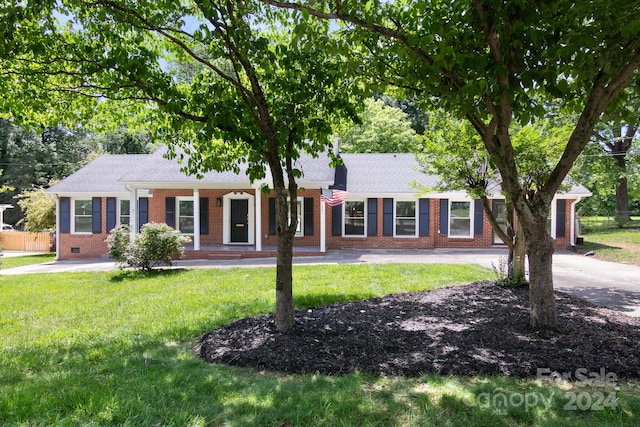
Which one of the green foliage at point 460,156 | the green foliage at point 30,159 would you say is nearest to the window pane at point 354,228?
the green foliage at point 460,156

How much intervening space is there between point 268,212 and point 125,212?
7.03 meters

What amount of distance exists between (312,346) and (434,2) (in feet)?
13.3

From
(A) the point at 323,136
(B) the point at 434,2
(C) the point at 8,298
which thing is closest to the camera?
(B) the point at 434,2

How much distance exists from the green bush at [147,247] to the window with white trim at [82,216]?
7.32 meters

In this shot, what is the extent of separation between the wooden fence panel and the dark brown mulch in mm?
23870

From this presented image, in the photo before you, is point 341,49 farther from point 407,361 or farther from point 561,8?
point 407,361

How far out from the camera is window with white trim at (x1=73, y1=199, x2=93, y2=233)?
18.7 meters

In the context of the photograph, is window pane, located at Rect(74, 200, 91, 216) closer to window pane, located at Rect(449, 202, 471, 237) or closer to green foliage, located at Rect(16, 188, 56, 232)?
green foliage, located at Rect(16, 188, 56, 232)

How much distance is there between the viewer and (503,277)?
7.99 meters

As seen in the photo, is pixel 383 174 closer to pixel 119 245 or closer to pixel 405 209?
pixel 405 209

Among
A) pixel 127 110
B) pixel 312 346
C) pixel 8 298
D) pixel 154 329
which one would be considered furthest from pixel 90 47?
pixel 8 298

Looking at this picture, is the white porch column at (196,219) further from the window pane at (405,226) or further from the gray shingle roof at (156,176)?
the window pane at (405,226)

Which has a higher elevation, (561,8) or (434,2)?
(434,2)

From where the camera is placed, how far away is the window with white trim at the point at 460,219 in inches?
708
